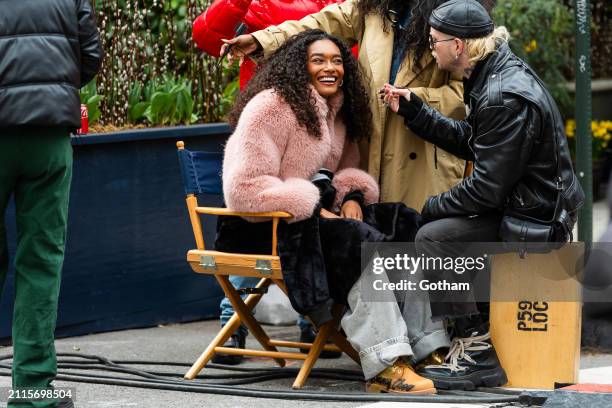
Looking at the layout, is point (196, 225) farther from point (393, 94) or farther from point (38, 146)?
point (38, 146)

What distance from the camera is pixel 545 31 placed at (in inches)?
434

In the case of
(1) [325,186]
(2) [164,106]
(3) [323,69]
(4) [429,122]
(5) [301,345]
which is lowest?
(5) [301,345]

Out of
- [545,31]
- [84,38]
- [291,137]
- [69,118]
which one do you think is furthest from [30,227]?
[545,31]

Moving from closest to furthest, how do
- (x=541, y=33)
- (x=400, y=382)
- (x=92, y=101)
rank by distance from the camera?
1. (x=400, y=382)
2. (x=92, y=101)
3. (x=541, y=33)

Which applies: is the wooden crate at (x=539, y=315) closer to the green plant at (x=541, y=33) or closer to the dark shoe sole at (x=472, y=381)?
the dark shoe sole at (x=472, y=381)

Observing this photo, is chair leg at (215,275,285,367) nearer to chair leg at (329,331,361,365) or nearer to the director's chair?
the director's chair

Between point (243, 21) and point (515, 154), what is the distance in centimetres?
180

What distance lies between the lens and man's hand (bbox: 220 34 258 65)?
241 inches

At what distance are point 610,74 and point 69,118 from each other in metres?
9.60

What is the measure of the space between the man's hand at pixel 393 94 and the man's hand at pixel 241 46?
26.7 inches

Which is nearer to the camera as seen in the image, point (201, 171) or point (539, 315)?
point (539, 315)

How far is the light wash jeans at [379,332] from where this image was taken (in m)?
5.42

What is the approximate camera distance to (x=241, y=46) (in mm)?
6160

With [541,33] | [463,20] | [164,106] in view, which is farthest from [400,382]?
A: [541,33]
